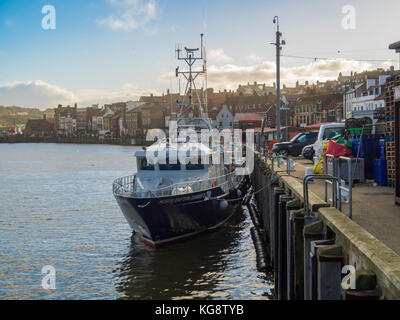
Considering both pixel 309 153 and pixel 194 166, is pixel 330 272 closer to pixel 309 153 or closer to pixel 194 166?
pixel 194 166

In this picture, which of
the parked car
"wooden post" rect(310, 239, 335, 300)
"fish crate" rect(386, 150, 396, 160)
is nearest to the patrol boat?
the parked car

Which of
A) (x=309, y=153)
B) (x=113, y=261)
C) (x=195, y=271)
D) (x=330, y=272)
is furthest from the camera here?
(x=309, y=153)

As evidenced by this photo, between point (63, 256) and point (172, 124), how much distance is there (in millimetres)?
9795

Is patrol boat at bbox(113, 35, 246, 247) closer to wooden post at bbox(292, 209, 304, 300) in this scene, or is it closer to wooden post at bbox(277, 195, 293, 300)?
wooden post at bbox(277, 195, 293, 300)

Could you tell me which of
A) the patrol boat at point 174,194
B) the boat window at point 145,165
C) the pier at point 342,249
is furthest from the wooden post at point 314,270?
the boat window at point 145,165

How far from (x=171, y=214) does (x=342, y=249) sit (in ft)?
42.4

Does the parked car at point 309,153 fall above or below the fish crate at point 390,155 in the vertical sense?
below

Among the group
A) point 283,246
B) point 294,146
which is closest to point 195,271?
point 283,246

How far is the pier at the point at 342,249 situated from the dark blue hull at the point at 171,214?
22.7 ft

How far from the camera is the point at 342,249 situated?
7.82 m

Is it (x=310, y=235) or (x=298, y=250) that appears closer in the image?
(x=310, y=235)

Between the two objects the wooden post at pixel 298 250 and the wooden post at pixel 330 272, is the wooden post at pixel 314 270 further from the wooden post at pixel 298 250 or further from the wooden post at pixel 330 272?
the wooden post at pixel 298 250

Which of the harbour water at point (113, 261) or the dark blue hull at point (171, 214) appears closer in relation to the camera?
the harbour water at point (113, 261)

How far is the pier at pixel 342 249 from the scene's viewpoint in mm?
6379
